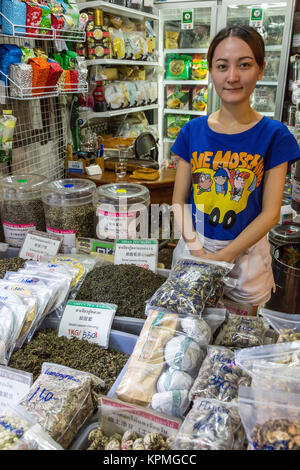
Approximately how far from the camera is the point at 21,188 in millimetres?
1724

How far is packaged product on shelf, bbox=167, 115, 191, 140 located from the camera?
14.5ft

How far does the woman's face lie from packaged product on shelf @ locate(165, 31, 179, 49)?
3.20 meters

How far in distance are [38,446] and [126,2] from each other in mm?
3366

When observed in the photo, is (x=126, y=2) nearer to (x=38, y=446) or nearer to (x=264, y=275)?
(x=264, y=275)

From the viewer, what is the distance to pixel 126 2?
3137 millimetres

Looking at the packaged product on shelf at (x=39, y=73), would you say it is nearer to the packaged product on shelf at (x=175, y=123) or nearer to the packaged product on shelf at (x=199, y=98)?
the packaged product on shelf at (x=199, y=98)

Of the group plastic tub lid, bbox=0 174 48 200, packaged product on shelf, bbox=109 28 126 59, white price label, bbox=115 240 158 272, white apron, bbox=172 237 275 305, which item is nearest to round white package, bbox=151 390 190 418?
white price label, bbox=115 240 158 272

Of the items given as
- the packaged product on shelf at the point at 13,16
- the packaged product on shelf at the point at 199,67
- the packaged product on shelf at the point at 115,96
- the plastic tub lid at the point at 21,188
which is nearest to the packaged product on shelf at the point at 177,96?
the packaged product on shelf at the point at 199,67

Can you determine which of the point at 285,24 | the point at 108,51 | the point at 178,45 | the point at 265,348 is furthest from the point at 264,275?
the point at 178,45

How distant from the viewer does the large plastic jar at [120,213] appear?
60.6 inches

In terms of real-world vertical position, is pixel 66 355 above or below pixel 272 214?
below

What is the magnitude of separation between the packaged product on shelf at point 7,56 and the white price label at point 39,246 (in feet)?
2.67

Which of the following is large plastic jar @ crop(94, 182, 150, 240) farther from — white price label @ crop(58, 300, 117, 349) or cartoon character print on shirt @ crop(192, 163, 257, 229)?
white price label @ crop(58, 300, 117, 349)

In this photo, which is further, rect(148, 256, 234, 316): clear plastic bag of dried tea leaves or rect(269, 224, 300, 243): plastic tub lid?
rect(269, 224, 300, 243): plastic tub lid
